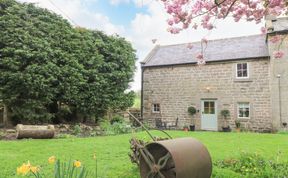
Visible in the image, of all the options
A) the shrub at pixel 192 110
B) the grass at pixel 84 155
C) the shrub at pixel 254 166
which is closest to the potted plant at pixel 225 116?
the shrub at pixel 192 110

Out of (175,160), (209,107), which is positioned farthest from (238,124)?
(175,160)

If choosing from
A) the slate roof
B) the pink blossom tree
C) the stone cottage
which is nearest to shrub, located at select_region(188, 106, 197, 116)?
the stone cottage

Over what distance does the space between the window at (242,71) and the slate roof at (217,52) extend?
0.54 metres

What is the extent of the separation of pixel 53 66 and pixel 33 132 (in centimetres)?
418

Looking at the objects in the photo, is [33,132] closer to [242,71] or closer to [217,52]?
[242,71]

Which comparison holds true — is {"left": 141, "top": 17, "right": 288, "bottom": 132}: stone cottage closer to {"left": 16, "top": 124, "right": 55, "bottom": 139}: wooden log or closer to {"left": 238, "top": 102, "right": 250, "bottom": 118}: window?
{"left": 238, "top": 102, "right": 250, "bottom": 118}: window

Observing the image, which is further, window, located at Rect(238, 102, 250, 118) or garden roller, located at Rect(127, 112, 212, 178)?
window, located at Rect(238, 102, 250, 118)

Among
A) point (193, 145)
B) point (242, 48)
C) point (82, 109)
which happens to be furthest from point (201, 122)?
point (193, 145)

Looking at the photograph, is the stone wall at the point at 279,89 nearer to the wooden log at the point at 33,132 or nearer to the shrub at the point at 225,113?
the shrub at the point at 225,113

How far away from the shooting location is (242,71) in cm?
1972

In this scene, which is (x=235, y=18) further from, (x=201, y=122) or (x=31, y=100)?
(x=201, y=122)

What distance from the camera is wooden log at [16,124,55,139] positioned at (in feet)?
39.3

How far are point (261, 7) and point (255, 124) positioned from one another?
14.0 meters

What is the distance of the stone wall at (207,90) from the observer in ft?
61.8
